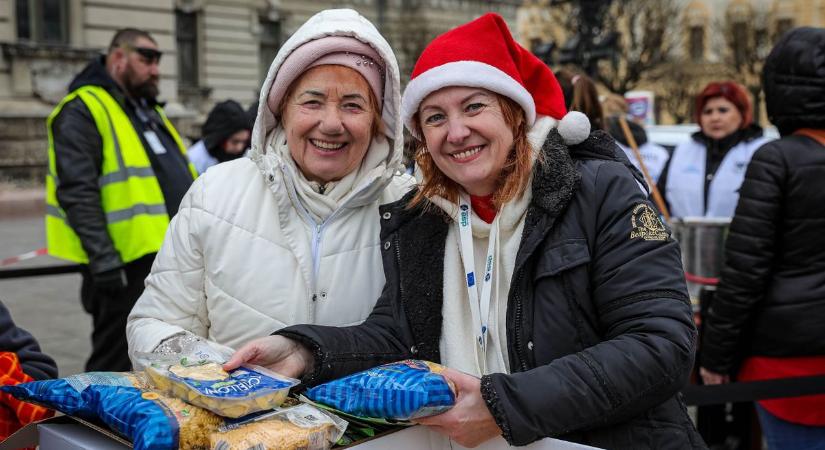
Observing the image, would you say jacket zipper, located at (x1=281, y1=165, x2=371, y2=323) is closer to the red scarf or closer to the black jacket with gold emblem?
the black jacket with gold emblem

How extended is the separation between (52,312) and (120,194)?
4.19m

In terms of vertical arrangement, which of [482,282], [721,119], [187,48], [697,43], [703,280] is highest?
[697,43]

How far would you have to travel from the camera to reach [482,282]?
6.63 ft

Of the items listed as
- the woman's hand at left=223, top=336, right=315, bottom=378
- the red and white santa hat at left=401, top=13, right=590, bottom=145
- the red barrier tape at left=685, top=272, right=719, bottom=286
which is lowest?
the red barrier tape at left=685, top=272, right=719, bottom=286

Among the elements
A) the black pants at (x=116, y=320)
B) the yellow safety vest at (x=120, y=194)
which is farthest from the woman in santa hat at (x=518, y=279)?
the black pants at (x=116, y=320)

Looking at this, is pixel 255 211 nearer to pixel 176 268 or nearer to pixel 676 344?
pixel 176 268

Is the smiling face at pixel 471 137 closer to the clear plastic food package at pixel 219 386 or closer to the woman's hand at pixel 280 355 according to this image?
the woman's hand at pixel 280 355

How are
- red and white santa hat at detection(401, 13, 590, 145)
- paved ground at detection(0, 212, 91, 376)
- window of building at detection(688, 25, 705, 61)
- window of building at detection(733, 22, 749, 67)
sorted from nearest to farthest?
red and white santa hat at detection(401, 13, 590, 145), paved ground at detection(0, 212, 91, 376), window of building at detection(733, 22, 749, 67), window of building at detection(688, 25, 705, 61)

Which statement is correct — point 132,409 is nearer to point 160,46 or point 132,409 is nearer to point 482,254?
point 482,254

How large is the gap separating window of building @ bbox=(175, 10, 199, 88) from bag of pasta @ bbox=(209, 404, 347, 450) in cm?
2568

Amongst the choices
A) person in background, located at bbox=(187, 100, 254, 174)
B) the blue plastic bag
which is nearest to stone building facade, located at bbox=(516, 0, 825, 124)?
person in background, located at bbox=(187, 100, 254, 174)

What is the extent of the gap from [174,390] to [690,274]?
356cm

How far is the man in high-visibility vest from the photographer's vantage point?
4703mm

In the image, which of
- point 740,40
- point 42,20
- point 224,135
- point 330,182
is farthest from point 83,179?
point 740,40
